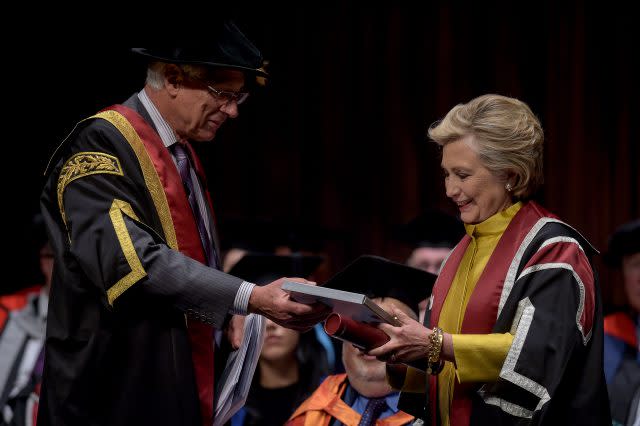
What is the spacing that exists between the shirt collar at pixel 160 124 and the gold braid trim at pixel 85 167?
0.86 feet

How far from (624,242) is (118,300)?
2.73 metres

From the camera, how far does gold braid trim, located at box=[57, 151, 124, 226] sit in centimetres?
214

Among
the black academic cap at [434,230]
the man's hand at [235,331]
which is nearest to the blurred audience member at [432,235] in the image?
the black academic cap at [434,230]

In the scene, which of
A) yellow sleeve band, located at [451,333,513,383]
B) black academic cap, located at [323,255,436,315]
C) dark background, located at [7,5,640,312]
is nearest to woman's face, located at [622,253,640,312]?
dark background, located at [7,5,640,312]

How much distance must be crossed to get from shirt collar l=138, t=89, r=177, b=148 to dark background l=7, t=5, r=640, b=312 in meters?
2.41

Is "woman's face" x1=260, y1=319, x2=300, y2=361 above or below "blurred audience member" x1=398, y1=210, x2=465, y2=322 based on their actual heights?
below

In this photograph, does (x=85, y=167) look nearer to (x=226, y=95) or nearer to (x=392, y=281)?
(x=226, y=95)

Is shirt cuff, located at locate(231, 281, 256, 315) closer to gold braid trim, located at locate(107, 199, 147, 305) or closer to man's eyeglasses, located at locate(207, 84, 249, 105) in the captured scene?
gold braid trim, located at locate(107, 199, 147, 305)

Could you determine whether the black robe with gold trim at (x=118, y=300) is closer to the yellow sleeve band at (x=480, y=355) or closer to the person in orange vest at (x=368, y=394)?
the yellow sleeve band at (x=480, y=355)

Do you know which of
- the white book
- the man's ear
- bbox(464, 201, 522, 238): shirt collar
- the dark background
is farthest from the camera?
the dark background

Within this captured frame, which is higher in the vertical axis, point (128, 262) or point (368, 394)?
point (128, 262)

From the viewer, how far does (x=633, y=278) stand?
3930mm

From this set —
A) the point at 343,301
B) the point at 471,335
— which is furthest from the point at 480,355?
the point at 343,301

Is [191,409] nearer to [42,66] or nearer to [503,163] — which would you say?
[503,163]
